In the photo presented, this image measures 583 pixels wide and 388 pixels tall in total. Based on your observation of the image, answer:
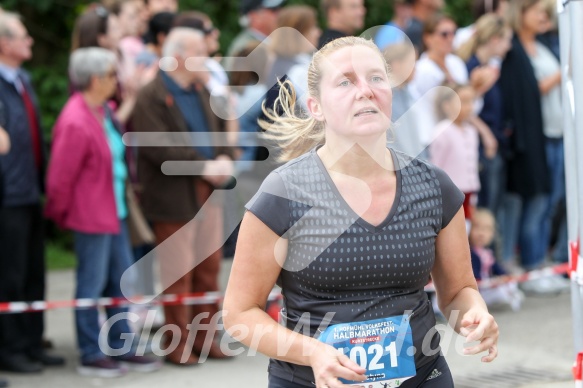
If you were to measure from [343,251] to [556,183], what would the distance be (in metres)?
6.70

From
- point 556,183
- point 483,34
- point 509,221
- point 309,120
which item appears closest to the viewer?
point 309,120

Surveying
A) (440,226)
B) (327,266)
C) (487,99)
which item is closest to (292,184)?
(327,266)

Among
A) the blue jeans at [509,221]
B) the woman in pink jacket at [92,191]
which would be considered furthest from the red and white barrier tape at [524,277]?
the woman in pink jacket at [92,191]

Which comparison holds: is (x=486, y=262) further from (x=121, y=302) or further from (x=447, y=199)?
(x=447, y=199)

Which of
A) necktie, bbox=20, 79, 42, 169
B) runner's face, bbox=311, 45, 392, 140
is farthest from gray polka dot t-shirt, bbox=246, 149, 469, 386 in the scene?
necktie, bbox=20, 79, 42, 169

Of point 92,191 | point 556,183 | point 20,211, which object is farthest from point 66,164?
point 556,183

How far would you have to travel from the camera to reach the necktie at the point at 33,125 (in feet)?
22.0

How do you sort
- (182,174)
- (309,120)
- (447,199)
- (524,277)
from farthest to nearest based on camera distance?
(524,277)
(182,174)
(309,120)
(447,199)

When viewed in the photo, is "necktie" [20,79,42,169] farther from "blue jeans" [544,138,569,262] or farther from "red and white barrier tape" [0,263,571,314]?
"blue jeans" [544,138,569,262]

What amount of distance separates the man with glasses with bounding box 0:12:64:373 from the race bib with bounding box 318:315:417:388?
3636 millimetres

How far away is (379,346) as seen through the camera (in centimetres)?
338

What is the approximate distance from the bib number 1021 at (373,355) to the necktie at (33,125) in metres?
3.89

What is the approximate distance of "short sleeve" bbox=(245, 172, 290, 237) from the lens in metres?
3.34

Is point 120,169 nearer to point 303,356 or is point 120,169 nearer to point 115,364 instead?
point 115,364
